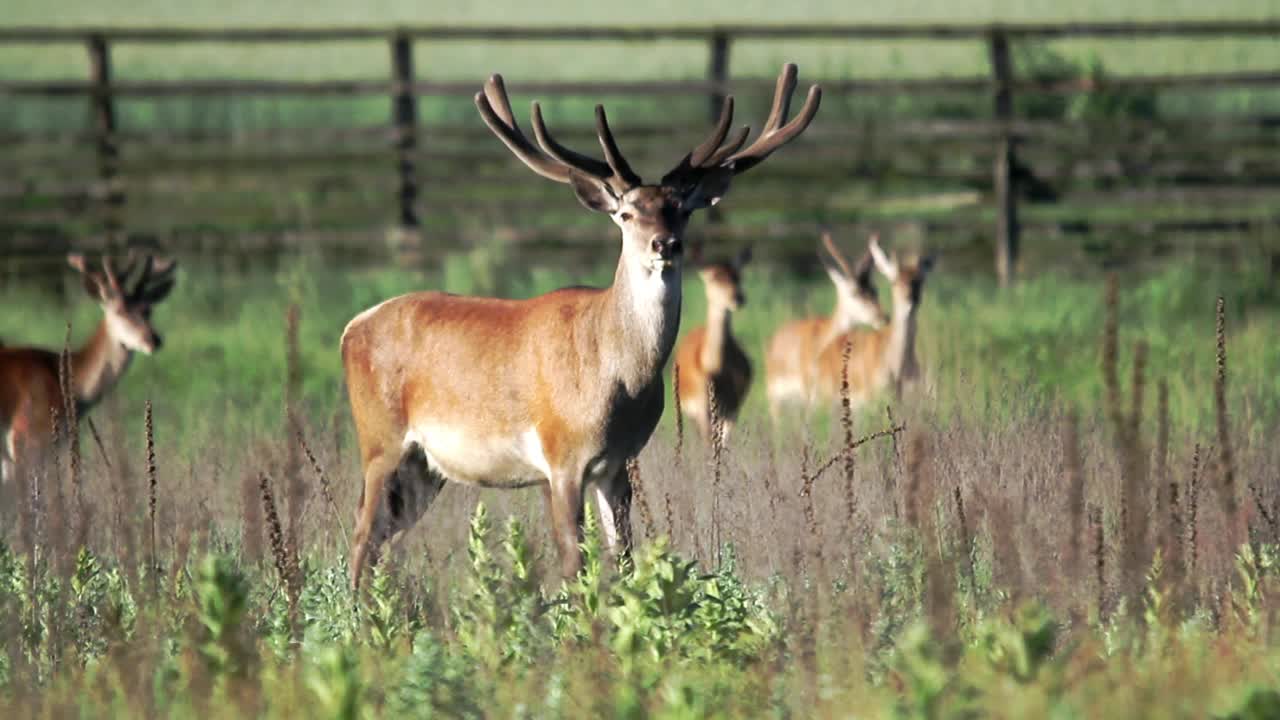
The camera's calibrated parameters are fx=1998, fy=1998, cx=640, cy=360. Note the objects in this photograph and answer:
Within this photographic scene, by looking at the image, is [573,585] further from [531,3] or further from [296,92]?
[531,3]

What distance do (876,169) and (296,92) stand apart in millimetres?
5784

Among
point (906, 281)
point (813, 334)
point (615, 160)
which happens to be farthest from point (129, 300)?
point (615, 160)

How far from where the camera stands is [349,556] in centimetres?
716

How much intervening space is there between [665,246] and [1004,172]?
10.3 m

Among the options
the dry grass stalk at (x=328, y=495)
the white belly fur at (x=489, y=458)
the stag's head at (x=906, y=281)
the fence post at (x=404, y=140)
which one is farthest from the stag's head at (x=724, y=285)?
the white belly fur at (x=489, y=458)

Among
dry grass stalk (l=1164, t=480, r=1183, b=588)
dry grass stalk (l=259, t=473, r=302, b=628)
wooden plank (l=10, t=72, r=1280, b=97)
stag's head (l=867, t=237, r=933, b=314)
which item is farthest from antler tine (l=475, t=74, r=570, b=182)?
wooden plank (l=10, t=72, r=1280, b=97)

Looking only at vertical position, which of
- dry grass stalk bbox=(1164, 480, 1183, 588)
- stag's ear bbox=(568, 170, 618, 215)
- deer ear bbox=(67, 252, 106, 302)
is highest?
stag's ear bbox=(568, 170, 618, 215)

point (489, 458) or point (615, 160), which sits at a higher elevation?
point (615, 160)

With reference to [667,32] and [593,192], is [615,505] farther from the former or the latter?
[667,32]

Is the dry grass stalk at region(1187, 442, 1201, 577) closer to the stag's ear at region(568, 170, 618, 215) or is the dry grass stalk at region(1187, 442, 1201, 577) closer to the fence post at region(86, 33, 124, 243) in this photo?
the stag's ear at region(568, 170, 618, 215)

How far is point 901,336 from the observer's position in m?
13.0

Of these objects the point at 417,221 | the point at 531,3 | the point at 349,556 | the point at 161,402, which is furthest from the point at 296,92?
the point at 531,3

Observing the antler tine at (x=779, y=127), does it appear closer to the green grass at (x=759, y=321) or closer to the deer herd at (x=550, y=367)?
the deer herd at (x=550, y=367)

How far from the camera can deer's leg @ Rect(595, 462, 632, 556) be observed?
22.3 feet
